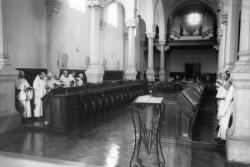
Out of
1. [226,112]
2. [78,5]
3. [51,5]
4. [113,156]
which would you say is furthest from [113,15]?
[113,156]

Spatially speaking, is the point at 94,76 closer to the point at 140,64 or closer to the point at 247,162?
the point at 247,162

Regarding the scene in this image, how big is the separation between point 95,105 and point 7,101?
2.90 m

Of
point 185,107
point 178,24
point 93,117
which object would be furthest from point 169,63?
point 185,107

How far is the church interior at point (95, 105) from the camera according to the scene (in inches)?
178

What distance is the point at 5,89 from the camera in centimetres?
676

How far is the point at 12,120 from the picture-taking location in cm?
694

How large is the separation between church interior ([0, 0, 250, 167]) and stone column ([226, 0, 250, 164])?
17 millimetres

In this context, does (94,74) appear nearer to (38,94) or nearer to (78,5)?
(38,94)

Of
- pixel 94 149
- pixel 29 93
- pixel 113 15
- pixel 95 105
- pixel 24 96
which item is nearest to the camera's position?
pixel 94 149

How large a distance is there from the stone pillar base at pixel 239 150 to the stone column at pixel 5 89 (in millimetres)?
5690

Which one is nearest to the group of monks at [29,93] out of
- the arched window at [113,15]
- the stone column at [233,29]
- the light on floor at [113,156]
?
the light on floor at [113,156]

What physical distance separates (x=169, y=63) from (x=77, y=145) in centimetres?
2574

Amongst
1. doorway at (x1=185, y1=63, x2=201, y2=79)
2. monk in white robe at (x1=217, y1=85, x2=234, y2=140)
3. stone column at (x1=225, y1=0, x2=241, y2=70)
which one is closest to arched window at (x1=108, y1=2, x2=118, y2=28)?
doorway at (x1=185, y1=63, x2=201, y2=79)

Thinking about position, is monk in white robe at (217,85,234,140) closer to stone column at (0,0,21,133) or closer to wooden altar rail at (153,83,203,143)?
wooden altar rail at (153,83,203,143)
